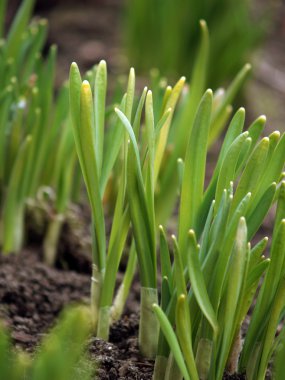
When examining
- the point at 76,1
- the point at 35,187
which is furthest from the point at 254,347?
the point at 76,1

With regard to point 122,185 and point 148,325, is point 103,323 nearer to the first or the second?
point 148,325

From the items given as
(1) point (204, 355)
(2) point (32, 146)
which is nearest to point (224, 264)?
(1) point (204, 355)

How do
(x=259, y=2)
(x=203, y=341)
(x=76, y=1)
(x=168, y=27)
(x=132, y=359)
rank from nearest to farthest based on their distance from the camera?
1. (x=203, y=341)
2. (x=132, y=359)
3. (x=168, y=27)
4. (x=76, y=1)
5. (x=259, y=2)

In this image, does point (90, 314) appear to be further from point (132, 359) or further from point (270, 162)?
point (270, 162)

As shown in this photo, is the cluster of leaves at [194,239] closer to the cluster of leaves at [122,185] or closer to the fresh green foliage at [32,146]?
the cluster of leaves at [122,185]

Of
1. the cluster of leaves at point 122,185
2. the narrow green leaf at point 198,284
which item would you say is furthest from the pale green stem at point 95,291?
the narrow green leaf at point 198,284

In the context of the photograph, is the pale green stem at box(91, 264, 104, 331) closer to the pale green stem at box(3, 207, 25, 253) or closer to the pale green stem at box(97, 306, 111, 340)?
the pale green stem at box(97, 306, 111, 340)

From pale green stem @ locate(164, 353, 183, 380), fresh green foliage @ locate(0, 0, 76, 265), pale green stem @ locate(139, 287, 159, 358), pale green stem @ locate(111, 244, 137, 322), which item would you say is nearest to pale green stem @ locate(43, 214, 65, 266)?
fresh green foliage @ locate(0, 0, 76, 265)
